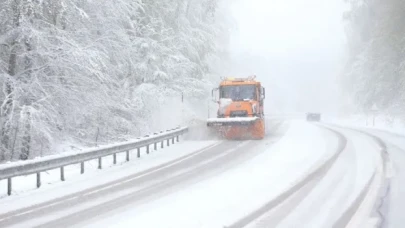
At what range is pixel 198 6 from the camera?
32625 mm

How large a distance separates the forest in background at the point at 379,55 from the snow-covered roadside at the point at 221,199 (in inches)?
785

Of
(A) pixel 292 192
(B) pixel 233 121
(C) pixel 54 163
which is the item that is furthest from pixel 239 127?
(A) pixel 292 192

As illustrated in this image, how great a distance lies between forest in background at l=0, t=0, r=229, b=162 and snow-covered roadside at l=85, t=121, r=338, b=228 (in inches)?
235

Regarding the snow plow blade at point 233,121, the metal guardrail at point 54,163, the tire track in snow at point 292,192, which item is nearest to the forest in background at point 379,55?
the snow plow blade at point 233,121

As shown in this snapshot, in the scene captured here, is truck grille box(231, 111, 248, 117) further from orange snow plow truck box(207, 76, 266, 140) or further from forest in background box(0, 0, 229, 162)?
forest in background box(0, 0, 229, 162)

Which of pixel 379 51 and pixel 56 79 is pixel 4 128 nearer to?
pixel 56 79

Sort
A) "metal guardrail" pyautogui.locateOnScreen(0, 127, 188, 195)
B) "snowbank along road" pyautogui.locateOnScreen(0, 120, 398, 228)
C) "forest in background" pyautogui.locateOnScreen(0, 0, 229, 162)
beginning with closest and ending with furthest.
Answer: "snowbank along road" pyautogui.locateOnScreen(0, 120, 398, 228) → "metal guardrail" pyautogui.locateOnScreen(0, 127, 188, 195) → "forest in background" pyautogui.locateOnScreen(0, 0, 229, 162)

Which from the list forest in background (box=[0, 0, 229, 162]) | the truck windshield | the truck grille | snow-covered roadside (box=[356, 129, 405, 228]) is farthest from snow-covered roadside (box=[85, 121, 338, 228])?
the truck windshield

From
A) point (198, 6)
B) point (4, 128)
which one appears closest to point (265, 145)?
point (4, 128)

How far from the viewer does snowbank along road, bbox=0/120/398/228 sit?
24.3 feet

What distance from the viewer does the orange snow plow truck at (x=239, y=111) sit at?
2245 cm

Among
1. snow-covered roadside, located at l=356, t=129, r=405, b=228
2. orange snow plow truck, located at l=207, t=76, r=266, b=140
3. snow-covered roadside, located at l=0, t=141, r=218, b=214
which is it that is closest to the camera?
snow-covered roadside, located at l=356, t=129, r=405, b=228

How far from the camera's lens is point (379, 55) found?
120 feet

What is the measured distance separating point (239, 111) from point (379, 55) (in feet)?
60.7
